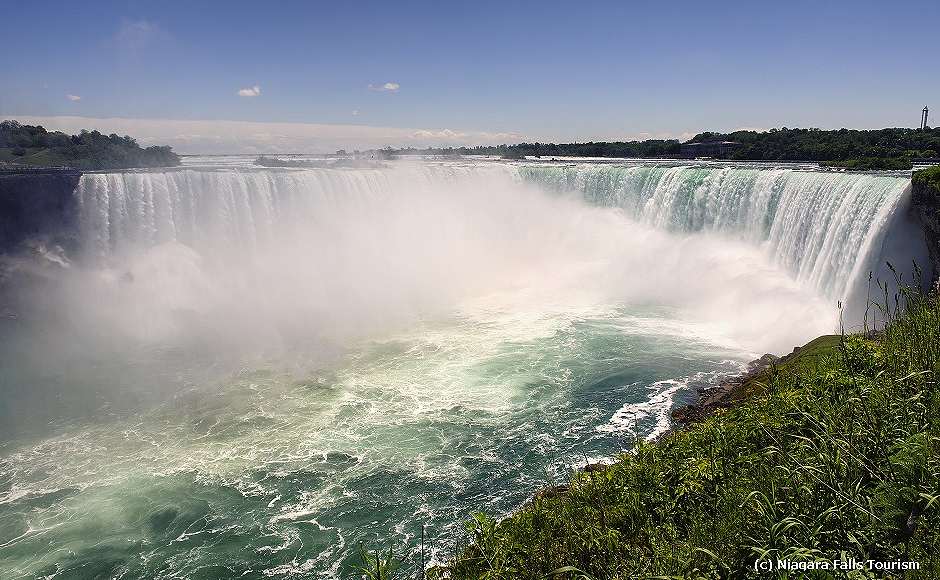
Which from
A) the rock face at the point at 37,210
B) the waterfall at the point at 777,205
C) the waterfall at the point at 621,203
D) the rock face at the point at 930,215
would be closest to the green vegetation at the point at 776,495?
the rock face at the point at 930,215

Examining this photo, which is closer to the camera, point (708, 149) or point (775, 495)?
point (775, 495)

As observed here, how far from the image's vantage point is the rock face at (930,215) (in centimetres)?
1778

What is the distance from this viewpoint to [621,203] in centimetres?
3969

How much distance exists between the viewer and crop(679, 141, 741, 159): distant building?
6356 cm

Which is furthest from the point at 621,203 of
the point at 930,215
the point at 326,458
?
the point at 326,458

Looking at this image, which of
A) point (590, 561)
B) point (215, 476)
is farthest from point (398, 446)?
point (590, 561)

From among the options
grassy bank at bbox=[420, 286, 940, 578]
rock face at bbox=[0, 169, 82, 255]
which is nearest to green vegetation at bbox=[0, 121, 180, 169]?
rock face at bbox=[0, 169, 82, 255]

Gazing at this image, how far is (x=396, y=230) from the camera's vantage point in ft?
128

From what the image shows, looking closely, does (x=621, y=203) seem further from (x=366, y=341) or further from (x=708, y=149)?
(x=708, y=149)

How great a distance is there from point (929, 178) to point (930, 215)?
3.91 ft

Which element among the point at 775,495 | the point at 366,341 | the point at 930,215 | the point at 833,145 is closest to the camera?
the point at 775,495

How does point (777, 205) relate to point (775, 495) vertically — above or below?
above

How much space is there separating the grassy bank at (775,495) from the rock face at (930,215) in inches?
430

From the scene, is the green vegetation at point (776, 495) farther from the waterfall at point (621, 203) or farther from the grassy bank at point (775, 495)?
the waterfall at point (621, 203)
